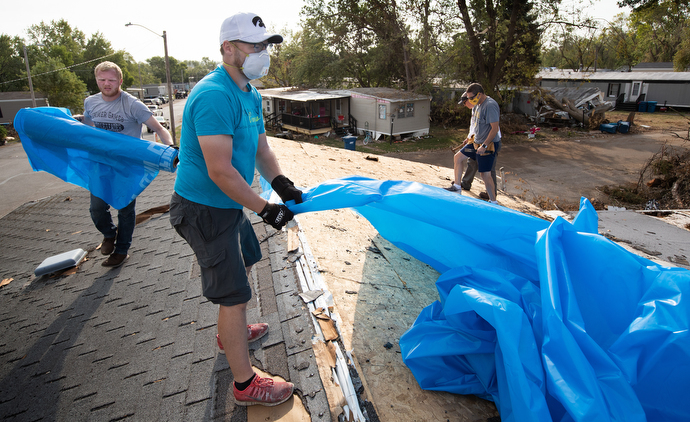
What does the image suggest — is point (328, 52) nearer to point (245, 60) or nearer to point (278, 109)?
point (278, 109)

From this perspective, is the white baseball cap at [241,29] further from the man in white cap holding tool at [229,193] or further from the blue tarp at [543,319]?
the blue tarp at [543,319]

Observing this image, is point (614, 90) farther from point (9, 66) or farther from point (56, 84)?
point (9, 66)

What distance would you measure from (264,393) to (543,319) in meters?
1.29

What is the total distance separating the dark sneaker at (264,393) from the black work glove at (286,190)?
1046 millimetres

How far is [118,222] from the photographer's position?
3.48 meters

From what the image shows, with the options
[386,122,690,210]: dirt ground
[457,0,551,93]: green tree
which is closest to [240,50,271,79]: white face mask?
[386,122,690,210]: dirt ground

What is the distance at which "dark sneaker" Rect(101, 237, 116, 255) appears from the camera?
11.6 feet

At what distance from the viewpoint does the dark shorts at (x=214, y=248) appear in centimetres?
190

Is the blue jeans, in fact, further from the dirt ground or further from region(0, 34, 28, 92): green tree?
region(0, 34, 28, 92): green tree

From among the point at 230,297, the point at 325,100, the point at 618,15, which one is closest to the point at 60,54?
the point at 325,100

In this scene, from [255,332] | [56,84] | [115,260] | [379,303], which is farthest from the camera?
[56,84]

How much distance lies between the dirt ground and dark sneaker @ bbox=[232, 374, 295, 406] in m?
9.80

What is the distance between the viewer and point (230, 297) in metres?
1.92

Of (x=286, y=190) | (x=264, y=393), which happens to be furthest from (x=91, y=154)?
(x=264, y=393)
